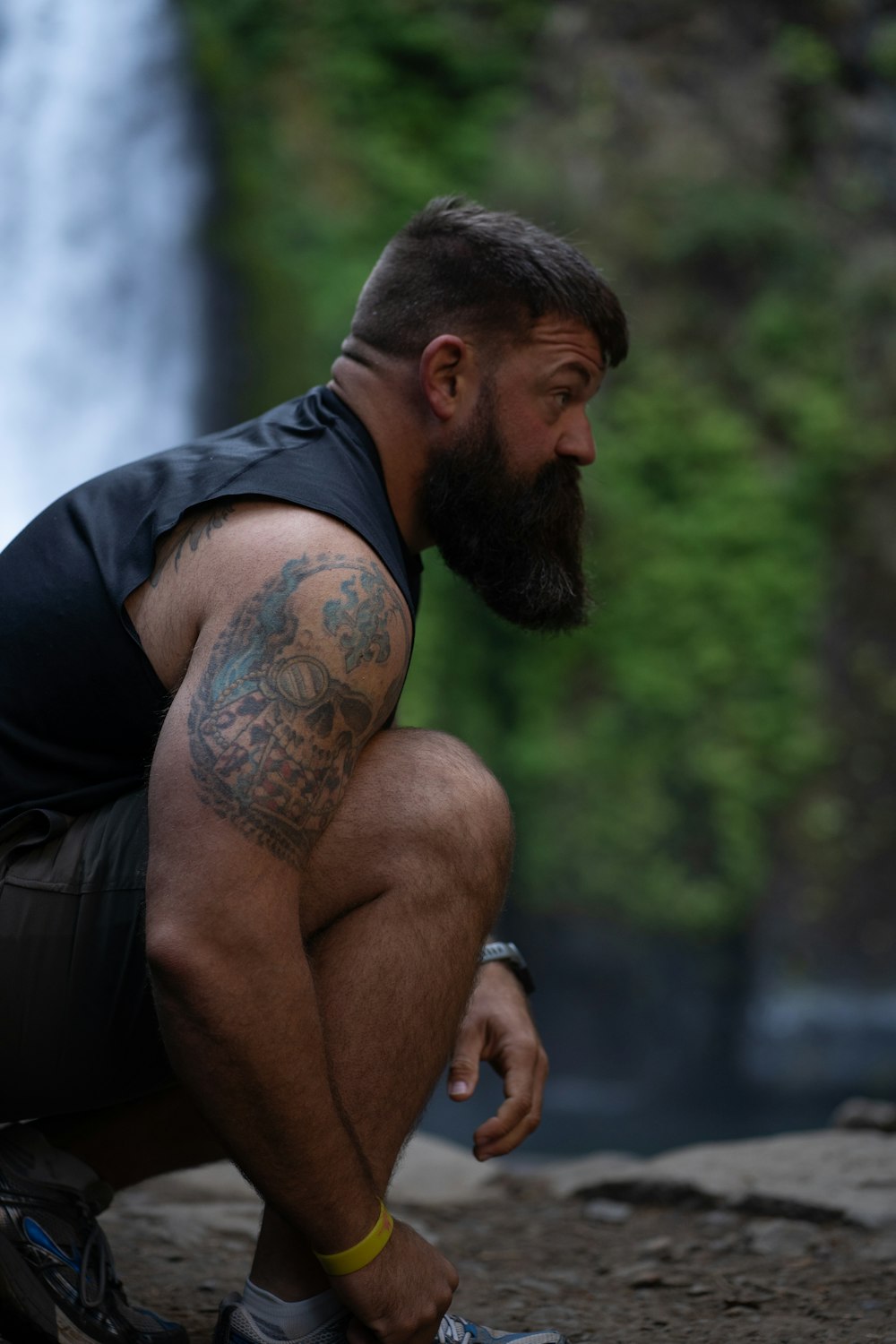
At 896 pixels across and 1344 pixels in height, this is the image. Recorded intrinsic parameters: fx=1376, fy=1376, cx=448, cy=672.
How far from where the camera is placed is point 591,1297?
2.11 meters

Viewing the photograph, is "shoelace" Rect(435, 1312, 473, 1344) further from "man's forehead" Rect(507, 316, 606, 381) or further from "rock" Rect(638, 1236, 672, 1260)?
"man's forehead" Rect(507, 316, 606, 381)

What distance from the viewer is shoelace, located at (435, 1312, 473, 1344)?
1542 millimetres

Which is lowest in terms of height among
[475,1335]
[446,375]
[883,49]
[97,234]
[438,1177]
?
[438,1177]

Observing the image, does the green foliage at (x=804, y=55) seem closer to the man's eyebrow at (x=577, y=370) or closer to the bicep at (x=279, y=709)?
the man's eyebrow at (x=577, y=370)

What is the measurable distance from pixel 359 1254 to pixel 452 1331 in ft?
0.82

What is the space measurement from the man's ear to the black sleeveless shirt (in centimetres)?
19

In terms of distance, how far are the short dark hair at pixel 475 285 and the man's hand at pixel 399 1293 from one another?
1.13 m

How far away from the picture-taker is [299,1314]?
1467 millimetres

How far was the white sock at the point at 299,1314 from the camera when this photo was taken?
57.7 inches

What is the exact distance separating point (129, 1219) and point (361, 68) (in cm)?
677

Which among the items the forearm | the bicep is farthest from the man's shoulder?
the forearm

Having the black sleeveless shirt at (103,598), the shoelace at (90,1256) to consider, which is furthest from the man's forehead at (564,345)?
the shoelace at (90,1256)

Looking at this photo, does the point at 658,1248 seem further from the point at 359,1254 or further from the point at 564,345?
the point at 564,345

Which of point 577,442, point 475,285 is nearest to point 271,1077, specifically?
point 577,442
